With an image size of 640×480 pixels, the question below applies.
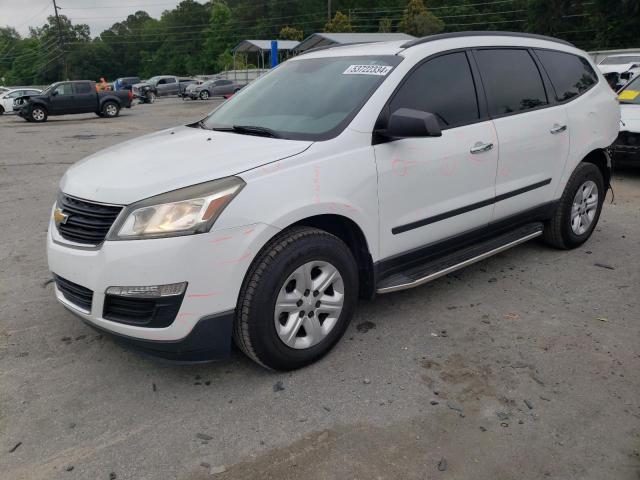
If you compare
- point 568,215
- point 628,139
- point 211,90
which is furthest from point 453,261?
point 211,90

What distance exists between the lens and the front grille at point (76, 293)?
2787mm

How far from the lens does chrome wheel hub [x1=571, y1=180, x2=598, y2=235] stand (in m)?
4.82

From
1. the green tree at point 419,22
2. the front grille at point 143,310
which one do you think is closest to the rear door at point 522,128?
the front grille at point 143,310

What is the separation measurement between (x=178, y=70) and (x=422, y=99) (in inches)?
4195

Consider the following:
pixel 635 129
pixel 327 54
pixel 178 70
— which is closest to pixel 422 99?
pixel 327 54

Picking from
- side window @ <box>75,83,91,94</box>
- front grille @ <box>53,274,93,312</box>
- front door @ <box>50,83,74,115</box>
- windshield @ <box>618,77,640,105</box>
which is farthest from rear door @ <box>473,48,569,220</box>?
front door @ <box>50,83,74,115</box>

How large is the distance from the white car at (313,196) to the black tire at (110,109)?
A: 22.3 meters

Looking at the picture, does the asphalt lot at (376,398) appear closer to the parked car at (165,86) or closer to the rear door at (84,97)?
the rear door at (84,97)

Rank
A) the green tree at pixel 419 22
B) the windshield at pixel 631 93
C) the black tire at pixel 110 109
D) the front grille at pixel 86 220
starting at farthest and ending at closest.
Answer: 1. the green tree at pixel 419 22
2. the black tire at pixel 110 109
3. the windshield at pixel 631 93
4. the front grille at pixel 86 220

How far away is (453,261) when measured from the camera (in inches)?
147

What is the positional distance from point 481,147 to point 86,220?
2.57m

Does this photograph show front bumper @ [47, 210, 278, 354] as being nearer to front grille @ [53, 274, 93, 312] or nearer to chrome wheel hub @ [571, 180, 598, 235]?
front grille @ [53, 274, 93, 312]

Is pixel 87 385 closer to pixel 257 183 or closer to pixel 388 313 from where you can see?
pixel 257 183

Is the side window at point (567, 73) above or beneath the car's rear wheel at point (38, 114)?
above
